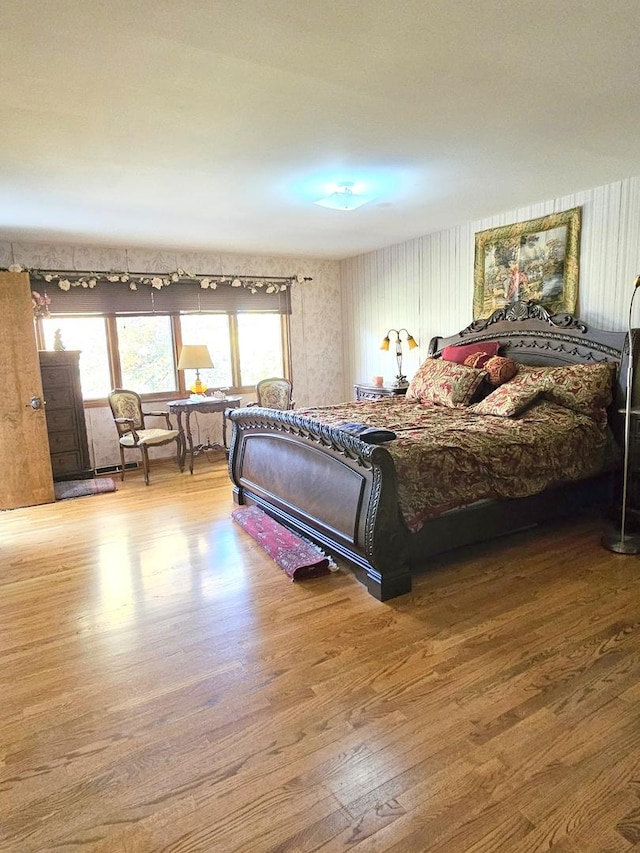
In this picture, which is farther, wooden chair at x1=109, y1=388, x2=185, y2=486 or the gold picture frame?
wooden chair at x1=109, y1=388, x2=185, y2=486

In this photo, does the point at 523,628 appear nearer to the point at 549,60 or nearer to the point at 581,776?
the point at 581,776

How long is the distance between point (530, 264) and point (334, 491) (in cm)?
292

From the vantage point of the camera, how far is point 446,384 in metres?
4.43

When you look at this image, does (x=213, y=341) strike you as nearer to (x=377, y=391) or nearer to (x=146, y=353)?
(x=146, y=353)

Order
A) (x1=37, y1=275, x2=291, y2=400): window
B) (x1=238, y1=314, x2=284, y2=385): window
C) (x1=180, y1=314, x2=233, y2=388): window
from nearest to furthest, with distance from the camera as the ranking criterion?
(x1=37, y1=275, x2=291, y2=400): window < (x1=180, y1=314, x2=233, y2=388): window < (x1=238, y1=314, x2=284, y2=385): window

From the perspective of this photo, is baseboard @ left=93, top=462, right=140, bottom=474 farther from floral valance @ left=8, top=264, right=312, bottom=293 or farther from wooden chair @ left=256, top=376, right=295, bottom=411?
floral valance @ left=8, top=264, right=312, bottom=293

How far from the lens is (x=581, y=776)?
5.28 ft

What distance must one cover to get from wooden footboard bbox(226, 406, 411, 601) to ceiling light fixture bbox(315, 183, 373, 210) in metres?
1.56

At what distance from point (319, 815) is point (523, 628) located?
52.1 inches

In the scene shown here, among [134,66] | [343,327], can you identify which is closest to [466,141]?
[134,66]

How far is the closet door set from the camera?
4.52 metres

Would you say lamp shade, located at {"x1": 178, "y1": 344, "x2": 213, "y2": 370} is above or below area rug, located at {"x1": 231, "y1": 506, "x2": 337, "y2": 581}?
above

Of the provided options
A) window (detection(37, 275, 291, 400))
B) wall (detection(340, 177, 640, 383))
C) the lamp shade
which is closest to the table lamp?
the lamp shade

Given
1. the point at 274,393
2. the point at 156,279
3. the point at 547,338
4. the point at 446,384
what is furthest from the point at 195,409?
the point at 547,338
